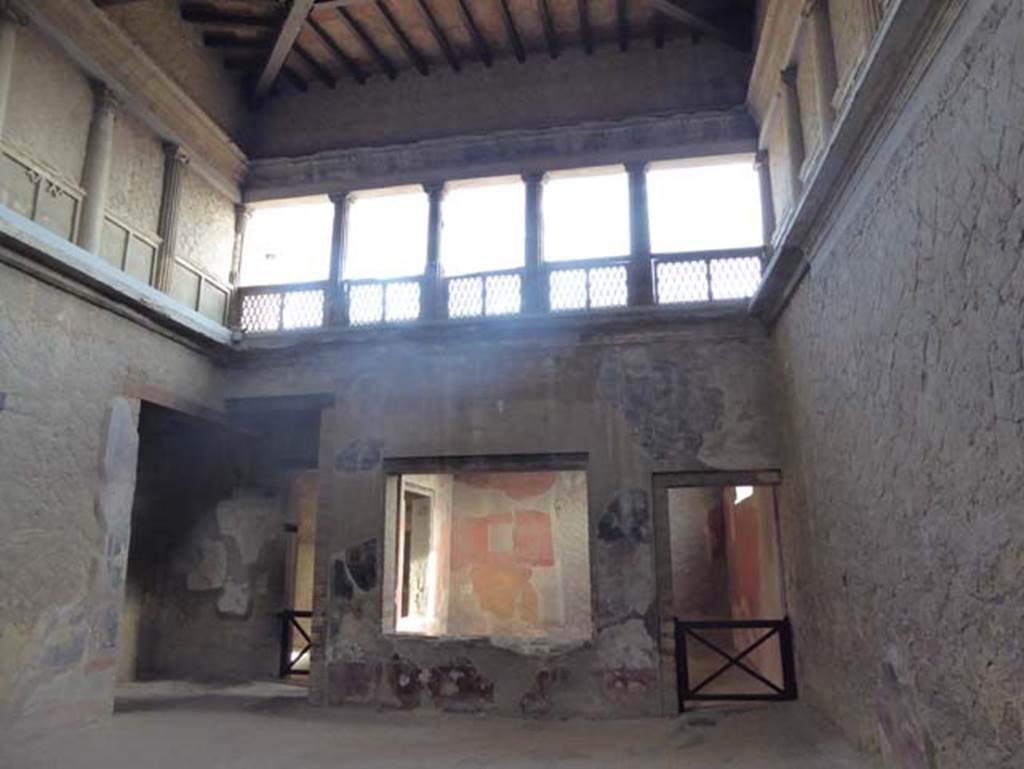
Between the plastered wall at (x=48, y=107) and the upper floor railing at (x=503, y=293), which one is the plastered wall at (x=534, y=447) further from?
the plastered wall at (x=48, y=107)

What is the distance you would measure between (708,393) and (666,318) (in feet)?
2.95

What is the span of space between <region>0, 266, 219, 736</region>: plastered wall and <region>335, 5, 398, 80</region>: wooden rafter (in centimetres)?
447

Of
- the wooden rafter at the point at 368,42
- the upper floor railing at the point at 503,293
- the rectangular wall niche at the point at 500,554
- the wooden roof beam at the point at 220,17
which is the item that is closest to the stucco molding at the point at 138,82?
the wooden roof beam at the point at 220,17

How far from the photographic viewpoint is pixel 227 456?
9703 mm

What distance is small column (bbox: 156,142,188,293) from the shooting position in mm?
8086

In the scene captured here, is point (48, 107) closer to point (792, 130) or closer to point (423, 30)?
point (423, 30)

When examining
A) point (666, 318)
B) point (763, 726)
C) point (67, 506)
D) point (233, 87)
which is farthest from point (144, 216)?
point (763, 726)

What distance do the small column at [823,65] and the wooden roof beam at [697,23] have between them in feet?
8.76

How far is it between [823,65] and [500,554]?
8997 mm

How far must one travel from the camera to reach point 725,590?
11875 mm

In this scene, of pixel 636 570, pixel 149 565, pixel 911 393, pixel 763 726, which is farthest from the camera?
pixel 149 565

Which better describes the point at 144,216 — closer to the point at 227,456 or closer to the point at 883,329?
the point at 227,456

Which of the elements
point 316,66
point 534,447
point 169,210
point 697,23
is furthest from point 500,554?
point 697,23

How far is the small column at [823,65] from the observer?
5.89m
